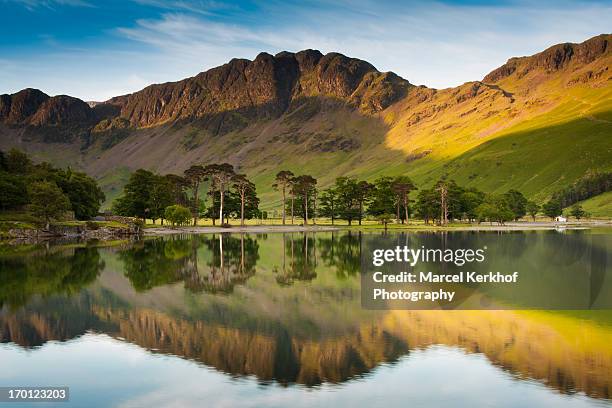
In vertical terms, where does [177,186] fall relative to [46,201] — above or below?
above

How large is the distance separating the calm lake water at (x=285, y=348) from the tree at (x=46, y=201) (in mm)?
73479

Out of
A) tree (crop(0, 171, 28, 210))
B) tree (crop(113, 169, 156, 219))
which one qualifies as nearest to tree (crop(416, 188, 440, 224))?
tree (crop(113, 169, 156, 219))

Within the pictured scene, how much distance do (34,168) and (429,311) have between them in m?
144

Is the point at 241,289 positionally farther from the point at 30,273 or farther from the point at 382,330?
the point at 30,273

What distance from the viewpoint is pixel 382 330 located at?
95.8ft

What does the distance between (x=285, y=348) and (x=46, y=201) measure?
104180 millimetres

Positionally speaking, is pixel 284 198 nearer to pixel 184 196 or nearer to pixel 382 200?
pixel 382 200

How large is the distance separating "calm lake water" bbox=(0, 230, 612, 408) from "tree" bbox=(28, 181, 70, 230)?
73479 millimetres

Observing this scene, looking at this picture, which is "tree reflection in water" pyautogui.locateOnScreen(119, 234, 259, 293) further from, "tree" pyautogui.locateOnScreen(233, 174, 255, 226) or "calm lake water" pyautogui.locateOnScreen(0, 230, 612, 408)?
"tree" pyautogui.locateOnScreen(233, 174, 255, 226)

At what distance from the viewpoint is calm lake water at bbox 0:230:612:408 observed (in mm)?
20156

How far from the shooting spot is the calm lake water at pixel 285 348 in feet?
66.1

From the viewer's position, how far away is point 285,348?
25.8 m

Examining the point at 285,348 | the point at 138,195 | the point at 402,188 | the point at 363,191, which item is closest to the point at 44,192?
the point at 138,195

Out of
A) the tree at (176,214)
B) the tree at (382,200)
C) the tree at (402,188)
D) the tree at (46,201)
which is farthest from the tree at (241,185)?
the tree at (46,201)
